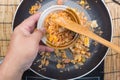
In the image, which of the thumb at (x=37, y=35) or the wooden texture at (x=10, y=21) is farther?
the wooden texture at (x=10, y=21)

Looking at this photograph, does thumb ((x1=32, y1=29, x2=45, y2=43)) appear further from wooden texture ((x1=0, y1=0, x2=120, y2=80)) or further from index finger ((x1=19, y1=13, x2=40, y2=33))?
wooden texture ((x1=0, y1=0, x2=120, y2=80))

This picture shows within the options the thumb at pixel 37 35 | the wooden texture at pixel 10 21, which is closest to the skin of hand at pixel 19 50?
the thumb at pixel 37 35

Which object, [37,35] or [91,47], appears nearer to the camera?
[37,35]

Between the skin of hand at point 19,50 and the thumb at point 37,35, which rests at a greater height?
the thumb at point 37,35

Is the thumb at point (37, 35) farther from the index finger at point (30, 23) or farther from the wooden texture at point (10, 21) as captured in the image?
the wooden texture at point (10, 21)

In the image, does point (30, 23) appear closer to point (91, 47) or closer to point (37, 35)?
point (37, 35)

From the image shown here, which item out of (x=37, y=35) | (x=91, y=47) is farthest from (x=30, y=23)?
(x=91, y=47)

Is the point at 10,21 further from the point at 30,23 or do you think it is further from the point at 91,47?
the point at 91,47

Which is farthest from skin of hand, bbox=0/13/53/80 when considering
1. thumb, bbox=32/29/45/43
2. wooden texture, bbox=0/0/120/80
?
wooden texture, bbox=0/0/120/80
